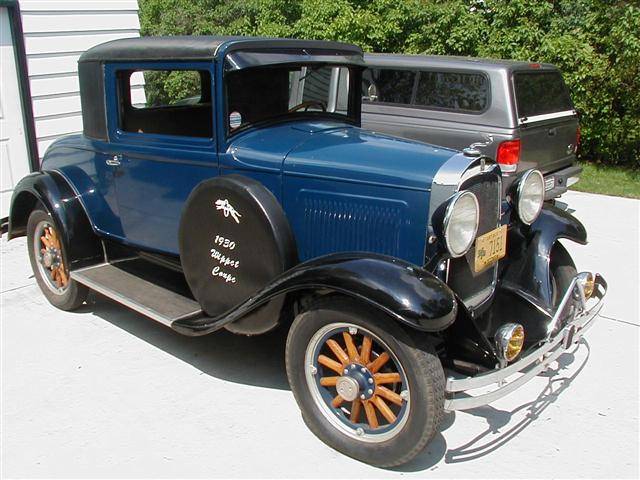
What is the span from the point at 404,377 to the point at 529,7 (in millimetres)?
8121

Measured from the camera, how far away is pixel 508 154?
6160mm

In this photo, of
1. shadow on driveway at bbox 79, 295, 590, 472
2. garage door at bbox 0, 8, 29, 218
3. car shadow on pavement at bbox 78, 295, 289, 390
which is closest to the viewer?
shadow on driveway at bbox 79, 295, 590, 472

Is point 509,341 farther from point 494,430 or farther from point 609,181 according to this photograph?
point 609,181

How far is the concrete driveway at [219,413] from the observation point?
9.66 feet

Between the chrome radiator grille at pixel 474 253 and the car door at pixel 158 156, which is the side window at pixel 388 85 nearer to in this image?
the car door at pixel 158 156

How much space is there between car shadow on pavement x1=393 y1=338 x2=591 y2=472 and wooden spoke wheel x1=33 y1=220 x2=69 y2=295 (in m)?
2.87

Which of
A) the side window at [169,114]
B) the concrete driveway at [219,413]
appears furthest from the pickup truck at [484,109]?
the side window at [169,114]

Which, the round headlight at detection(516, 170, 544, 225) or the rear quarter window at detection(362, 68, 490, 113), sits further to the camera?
the rear quarter window at detection(362, 68, 490, 113)

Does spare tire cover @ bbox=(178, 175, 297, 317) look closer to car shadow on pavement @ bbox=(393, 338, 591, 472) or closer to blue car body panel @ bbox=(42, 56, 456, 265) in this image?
blue car body panel @ bbox=(42, 56, 456, 265)

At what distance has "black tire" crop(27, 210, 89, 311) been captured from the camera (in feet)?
14.8

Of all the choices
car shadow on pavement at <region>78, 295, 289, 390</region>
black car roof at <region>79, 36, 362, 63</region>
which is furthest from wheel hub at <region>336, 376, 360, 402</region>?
black car roof at <region>79, 36, 362, 63</region>

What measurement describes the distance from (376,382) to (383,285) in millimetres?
505

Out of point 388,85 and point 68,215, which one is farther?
point 388,85

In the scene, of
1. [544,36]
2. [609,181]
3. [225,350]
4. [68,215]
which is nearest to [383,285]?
[225,350]
